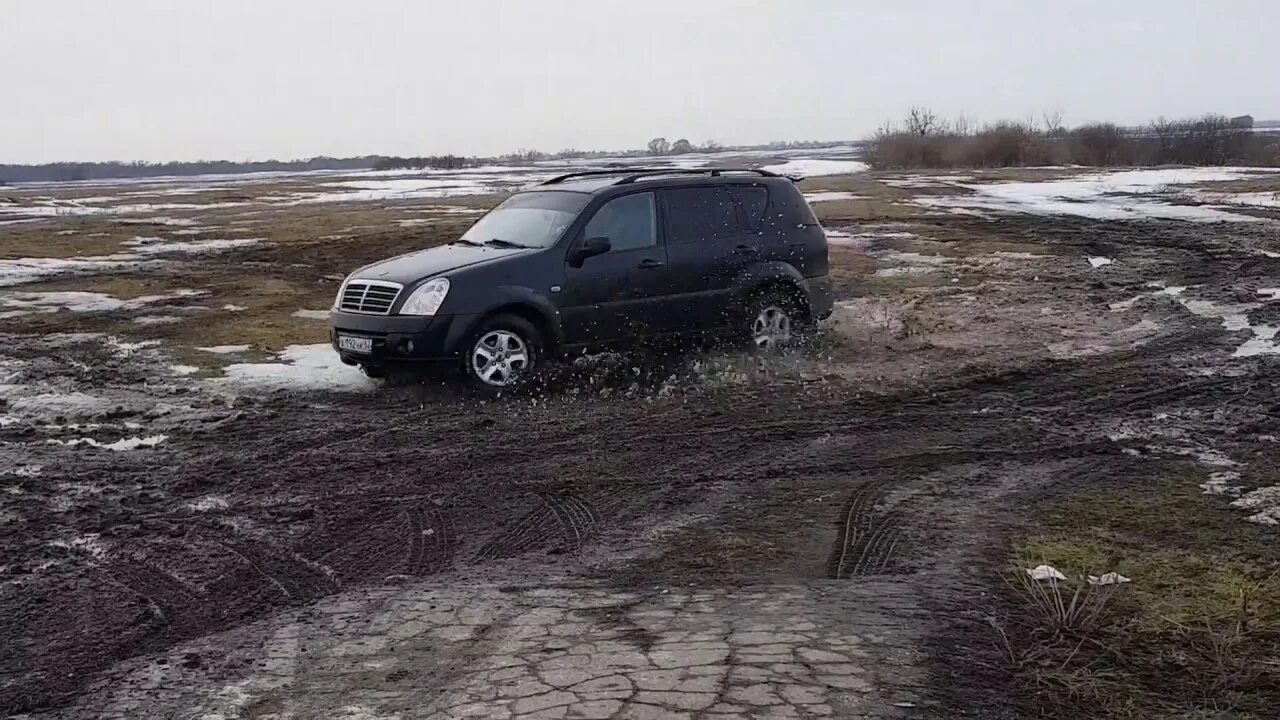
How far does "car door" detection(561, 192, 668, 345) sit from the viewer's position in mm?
9031

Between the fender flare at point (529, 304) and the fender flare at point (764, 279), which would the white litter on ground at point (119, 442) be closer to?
the fender flare at point (529, 304)

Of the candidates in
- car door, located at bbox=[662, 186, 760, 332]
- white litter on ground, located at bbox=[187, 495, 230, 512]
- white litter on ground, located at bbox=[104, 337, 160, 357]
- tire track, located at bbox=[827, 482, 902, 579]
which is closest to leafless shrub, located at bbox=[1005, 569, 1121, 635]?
tire track, located at bbox=[827, 482, 902, 579]

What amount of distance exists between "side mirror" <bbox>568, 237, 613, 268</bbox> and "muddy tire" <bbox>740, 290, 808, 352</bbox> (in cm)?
168

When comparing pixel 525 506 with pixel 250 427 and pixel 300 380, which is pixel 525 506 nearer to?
pixel 250 427

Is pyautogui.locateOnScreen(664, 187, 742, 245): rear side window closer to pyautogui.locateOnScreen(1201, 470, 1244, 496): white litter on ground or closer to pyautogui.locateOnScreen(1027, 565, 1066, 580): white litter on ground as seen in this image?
pyautogui.locateOnScreen(1201, 470, 1244, 496): white litter on ground

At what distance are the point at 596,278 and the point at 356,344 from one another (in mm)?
2091

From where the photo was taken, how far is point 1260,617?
14.1 feet

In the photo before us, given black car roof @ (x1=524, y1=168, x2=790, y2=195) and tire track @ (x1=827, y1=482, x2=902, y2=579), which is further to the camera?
black car roof @ (x1=524, y1=168, x2=790, y2=195)

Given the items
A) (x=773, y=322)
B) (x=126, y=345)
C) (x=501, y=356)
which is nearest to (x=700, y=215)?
(x=773, y=322)

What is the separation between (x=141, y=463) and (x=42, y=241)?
21516 millimetres

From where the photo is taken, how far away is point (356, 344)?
8844 mm

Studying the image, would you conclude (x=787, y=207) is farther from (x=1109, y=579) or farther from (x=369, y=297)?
(x=1109, y=579)

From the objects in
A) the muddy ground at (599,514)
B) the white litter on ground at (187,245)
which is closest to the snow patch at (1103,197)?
the muddy ground at (599,514)

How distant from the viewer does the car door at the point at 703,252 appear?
9.60 metres
